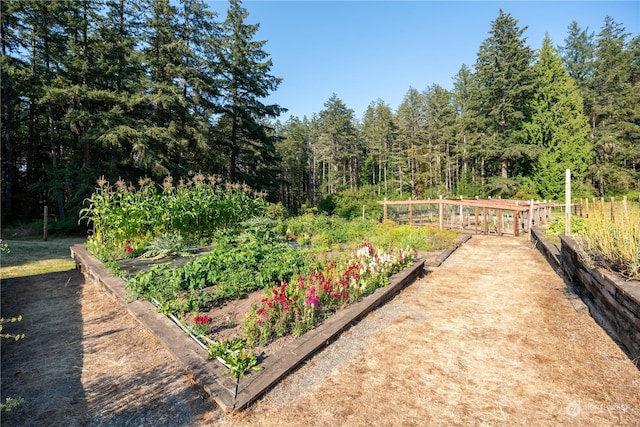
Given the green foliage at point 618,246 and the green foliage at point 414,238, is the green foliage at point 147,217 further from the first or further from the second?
the green foliage at point 618,246

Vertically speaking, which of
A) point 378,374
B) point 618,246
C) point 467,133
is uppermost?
point 467,133

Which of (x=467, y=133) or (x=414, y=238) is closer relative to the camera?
(x=414, y=238)

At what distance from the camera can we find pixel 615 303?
314 centimetres

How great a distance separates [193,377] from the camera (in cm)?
243

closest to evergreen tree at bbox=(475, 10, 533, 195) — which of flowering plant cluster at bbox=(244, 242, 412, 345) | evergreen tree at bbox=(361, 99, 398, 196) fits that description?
evergreen tree at bbox=(361, 99, 398, 196)

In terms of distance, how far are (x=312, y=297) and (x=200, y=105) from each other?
1799 centimetres

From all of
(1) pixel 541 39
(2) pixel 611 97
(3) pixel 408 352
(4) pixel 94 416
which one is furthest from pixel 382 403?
(2) pixel 611 97

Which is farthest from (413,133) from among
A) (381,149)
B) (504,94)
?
(504,94)

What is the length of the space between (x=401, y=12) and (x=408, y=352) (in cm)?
1084

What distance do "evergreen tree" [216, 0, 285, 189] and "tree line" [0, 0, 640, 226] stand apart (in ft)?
0.27

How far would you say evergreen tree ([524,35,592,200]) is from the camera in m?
24.6

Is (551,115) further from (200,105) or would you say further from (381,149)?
(200,105)

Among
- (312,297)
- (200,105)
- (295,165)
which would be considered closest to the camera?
(312,297)

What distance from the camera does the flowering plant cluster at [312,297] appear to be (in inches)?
121
